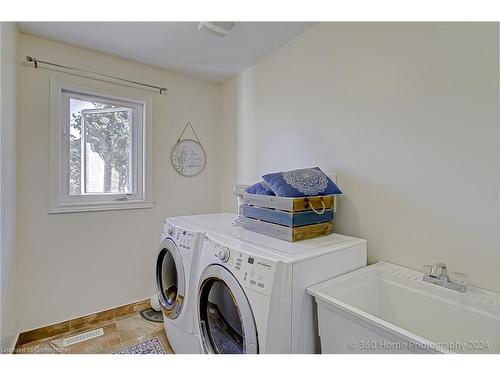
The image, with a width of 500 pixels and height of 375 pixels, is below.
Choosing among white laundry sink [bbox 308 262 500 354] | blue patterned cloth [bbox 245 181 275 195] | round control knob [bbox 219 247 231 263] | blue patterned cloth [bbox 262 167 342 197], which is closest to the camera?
white laundry sink [bbox 308 262 500 354]

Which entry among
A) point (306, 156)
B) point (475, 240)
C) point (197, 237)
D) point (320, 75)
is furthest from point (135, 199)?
point (475, 240)

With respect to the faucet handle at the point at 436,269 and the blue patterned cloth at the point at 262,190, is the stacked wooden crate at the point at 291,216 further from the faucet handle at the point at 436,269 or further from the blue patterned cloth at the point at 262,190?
the faucet handle at the point at 436,269

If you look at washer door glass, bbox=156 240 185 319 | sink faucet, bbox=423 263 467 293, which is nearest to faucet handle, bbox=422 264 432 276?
sink faucet, bbox=423 263 467 293

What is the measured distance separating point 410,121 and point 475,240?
23.2 inches

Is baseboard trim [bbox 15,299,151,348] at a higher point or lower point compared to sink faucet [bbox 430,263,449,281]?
lower

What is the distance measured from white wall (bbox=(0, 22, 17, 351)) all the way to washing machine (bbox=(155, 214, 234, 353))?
828 millimetres

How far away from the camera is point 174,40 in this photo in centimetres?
183

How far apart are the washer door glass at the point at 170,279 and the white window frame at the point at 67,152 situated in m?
0.67

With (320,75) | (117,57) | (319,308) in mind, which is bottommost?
(319,308)

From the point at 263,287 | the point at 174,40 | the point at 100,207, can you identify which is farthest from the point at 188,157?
the point at 263,287

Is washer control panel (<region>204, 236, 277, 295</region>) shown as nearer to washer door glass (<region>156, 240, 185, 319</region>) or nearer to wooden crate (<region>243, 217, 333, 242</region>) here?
wooden crate (<region>243, 217, 333, 242</region>)

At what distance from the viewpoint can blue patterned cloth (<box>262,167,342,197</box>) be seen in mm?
1263

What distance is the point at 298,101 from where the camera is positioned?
1789 mm
